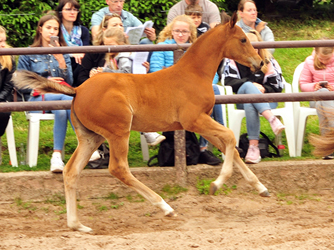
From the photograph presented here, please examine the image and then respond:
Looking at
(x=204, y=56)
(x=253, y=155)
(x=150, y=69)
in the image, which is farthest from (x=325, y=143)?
(x=150, y=69)

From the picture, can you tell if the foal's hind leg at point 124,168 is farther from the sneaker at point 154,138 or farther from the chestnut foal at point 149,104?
the sneaker at point 154,138

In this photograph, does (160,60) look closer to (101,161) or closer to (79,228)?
(101,161)

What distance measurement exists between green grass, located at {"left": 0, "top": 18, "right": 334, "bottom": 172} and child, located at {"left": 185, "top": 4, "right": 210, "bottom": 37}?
1303 mm

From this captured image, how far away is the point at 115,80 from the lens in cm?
446

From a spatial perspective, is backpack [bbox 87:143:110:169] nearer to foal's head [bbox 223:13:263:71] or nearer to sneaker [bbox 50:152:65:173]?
sneaker [bbox 50:152:65:173]

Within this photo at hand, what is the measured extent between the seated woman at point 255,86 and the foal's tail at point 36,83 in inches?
81.0

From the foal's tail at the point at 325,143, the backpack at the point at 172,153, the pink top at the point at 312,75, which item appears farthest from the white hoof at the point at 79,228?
the pink top at the point at 312,75

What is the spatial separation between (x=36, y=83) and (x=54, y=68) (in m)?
1.48

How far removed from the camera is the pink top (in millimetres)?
6090

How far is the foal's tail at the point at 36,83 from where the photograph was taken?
4.36 metres

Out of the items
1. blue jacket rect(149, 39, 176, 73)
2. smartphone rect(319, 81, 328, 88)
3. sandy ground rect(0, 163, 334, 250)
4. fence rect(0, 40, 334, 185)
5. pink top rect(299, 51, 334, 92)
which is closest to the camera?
sandy ground rect(0, 163, 334, 250)

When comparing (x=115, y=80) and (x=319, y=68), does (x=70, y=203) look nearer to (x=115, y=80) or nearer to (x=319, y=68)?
(x=115, y=80)

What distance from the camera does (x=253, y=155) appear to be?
→ 5.64 m

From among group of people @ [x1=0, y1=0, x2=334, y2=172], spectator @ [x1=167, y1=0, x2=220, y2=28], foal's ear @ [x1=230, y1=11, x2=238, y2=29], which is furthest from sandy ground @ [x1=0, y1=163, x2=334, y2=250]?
spectator @ [x1=167, y1=0, x2=220, y2=28]
